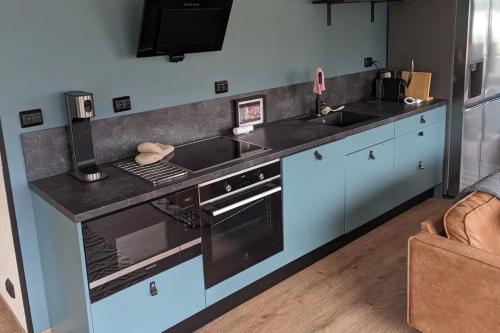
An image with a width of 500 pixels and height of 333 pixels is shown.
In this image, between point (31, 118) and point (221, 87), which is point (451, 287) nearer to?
point (221, 87)

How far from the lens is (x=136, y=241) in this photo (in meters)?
2.25

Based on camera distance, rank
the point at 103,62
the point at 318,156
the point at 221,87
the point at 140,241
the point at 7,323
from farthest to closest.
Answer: the point at 221,87 < the point at 318,156 < the point at 7,323 < the point at 103,62 < the point at 140,241

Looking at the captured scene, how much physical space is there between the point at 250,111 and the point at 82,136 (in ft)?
4.02

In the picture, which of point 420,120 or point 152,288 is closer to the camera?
point 152,288

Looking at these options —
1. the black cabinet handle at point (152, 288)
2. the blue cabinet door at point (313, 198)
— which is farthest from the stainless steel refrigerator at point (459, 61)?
the black cabinet handle at point (152, 288)

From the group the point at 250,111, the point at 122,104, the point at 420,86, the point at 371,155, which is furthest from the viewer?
the point at 420,86

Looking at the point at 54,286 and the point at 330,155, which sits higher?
the point at 330,155

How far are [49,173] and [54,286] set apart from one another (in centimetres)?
55

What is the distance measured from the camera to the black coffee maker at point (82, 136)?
234 cm

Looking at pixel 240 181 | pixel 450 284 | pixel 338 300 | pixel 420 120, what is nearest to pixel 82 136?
pixel 240 181

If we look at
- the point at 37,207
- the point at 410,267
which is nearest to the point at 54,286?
the point at 37,207

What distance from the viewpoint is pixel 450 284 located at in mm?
2143

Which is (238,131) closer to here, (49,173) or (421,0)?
(49,173)

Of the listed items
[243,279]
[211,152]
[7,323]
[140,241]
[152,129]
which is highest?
[152,129]
